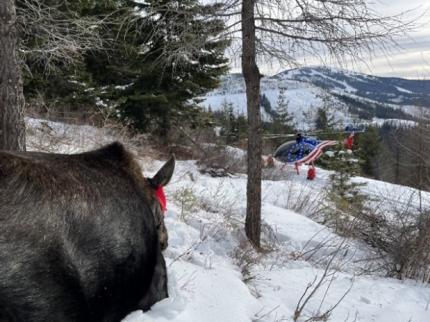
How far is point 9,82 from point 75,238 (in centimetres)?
348

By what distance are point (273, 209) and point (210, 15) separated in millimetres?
3828

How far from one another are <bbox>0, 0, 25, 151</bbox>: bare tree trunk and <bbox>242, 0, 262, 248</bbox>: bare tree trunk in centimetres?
258

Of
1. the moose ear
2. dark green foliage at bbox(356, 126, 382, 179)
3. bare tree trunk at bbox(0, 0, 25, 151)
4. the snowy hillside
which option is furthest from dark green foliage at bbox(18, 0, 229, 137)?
dark green foliage at bbox(356, 126, 382, 179)

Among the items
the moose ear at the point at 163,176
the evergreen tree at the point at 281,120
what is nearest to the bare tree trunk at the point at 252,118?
the moose ear at the point at 163,176

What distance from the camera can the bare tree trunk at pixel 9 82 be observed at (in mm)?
4793

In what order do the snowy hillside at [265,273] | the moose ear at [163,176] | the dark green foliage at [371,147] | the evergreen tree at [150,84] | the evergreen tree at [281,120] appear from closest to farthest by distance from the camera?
1. the moose ear at [163,176]
2. the snowy hillside at [265,273]
3. the evergreen tree at [150,84]
4. the dark green foliage at [371,147]
5. the evergreen tree at [281,120]

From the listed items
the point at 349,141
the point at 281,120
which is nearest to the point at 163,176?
the point at 349,141

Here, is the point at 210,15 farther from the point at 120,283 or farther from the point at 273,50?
the point at 120,283

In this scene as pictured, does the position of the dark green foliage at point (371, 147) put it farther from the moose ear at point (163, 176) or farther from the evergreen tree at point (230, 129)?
the moose ear at point (163, 176)

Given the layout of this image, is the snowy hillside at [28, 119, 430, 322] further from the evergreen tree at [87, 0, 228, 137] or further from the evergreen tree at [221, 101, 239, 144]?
the evergreen tree at [221, 101, 239, 144]

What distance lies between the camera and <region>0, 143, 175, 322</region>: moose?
69.4 inches

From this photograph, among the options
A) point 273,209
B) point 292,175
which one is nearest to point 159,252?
point 273,209

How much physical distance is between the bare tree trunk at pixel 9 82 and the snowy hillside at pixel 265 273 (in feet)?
6.51

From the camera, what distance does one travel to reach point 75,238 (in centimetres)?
195
